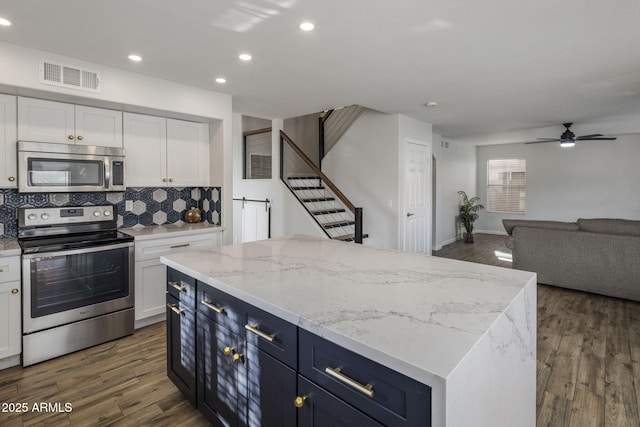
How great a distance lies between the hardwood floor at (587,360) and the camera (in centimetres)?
210

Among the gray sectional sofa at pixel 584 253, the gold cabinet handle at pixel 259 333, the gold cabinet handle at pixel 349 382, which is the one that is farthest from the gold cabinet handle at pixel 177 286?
the gray sectional sofa at pixel 584 253

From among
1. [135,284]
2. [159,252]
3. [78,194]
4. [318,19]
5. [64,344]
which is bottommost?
[64,344]

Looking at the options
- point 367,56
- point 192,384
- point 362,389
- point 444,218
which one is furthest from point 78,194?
point 444,218

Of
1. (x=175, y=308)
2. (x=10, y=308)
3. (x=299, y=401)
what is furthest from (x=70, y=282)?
(x=299, y=401)

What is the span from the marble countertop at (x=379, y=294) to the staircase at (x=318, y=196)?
297 centimetres

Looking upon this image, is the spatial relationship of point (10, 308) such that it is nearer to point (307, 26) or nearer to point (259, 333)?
point (259, 333)

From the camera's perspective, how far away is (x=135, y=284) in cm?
322

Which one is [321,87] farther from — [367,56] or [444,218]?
[444,218]

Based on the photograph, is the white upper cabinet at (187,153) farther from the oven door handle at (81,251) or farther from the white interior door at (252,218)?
the white interior door at (252,218)

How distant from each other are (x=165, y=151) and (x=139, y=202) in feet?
2.09

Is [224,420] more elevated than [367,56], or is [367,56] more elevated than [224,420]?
[367,56]

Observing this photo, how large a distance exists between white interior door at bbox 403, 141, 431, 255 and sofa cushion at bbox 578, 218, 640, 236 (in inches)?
85.6

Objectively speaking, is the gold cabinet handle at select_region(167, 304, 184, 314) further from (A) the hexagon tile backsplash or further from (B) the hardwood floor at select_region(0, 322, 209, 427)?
(A) the hexagon tile backsplash

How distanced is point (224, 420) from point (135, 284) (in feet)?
6.48
